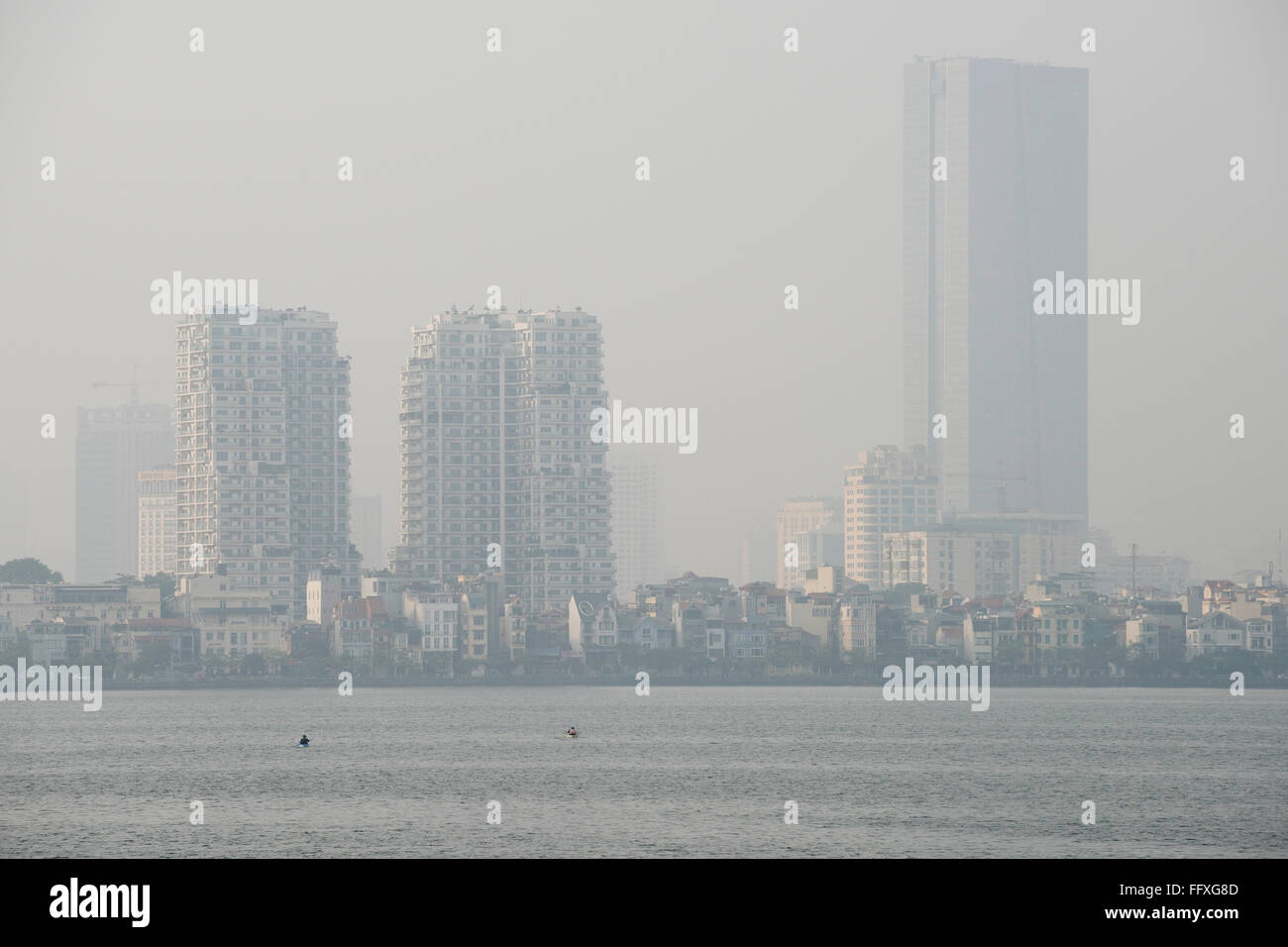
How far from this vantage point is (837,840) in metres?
63.8

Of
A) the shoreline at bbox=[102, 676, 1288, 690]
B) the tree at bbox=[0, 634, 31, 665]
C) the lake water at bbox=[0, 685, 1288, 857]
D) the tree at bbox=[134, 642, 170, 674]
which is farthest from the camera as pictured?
the tree at bbox=[0, 634, 31, 665]

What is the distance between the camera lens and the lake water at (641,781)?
213 ft

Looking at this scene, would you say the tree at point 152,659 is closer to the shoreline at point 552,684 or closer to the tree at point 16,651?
the shoreline at point 552,684

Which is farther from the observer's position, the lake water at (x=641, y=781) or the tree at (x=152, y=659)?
the tree at (x=152, y=659)

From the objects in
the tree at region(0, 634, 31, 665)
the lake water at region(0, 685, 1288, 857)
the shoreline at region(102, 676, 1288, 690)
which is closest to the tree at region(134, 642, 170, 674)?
the shoreline at region(102, 676, 1288, 690)

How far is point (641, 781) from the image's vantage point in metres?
88.1

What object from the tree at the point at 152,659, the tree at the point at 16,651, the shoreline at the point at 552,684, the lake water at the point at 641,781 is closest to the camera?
the lake water at the point at 641,781

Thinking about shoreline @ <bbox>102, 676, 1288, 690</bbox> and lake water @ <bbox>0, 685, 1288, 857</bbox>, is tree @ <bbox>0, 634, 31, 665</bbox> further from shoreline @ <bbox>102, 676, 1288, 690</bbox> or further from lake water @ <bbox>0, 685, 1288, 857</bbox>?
lake water @ <bbox>0, 685, 1288, 857</bbox>

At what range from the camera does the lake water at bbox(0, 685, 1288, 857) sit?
6506 centimetres

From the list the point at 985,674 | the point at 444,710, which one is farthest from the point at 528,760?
the point at 985,674

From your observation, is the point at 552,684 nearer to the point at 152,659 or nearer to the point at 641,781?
the point at 152,659

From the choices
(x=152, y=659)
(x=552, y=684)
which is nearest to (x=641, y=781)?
(x=552, y=684)

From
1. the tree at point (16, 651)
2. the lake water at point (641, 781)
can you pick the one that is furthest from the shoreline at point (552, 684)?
the lake water at point (641, 781)
